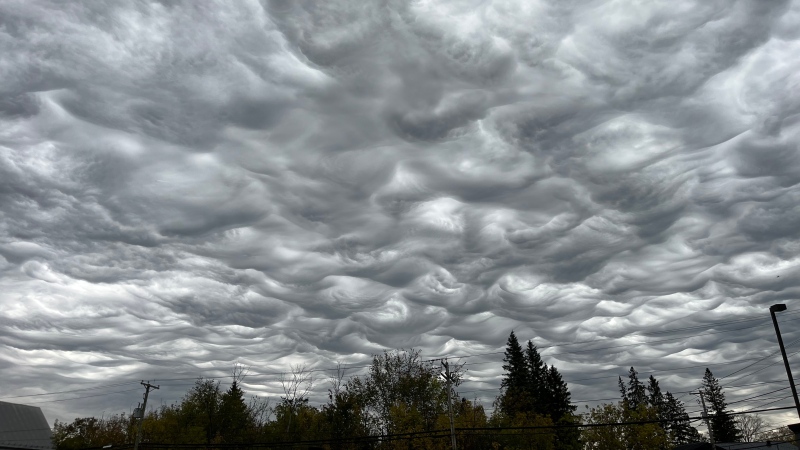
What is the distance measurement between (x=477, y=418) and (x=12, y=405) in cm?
7856

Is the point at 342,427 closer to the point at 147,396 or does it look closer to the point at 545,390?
the point at 147,396

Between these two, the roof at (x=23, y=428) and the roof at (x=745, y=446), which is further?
the roof at (x=23, y=428)

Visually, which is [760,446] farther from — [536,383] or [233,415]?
[233,415]

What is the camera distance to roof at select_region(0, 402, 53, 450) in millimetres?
91250

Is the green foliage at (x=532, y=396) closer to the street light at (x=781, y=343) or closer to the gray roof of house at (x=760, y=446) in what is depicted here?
the gray roof of house at (x=760, y=446)

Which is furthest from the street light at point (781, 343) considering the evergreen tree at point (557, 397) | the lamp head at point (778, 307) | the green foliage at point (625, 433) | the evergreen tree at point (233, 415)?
the evergreen tree at point (233, 415)

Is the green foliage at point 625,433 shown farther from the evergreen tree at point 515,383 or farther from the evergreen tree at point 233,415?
the evergreen tree at point 233,415

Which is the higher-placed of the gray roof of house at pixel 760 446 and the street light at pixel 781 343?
the street light at pixel 781 343

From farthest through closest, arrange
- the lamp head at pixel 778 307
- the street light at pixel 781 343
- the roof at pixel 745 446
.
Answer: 1. the roof at pixel 745 446
2. the lamp head at pixel 778 307
3. the street light at pixel 781 343

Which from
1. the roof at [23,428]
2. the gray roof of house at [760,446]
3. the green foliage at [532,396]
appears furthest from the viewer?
the roof at [23,428]

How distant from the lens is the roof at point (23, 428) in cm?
9125

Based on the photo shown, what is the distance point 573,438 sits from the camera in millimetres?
74812

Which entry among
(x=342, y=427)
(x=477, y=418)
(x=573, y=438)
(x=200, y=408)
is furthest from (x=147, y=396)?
(x=573, y=438)

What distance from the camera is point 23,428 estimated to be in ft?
315
